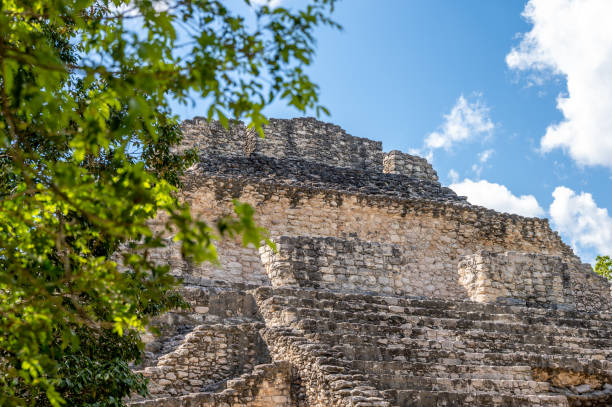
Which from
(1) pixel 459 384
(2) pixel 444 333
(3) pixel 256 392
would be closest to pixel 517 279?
(2) pixel 444 333

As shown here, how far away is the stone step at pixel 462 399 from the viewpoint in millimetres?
7137

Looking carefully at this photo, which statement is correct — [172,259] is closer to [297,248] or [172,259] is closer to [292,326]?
[297,248]

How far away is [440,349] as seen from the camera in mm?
8844

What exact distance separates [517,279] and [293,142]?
27.8ft

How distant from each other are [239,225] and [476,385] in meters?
6.12

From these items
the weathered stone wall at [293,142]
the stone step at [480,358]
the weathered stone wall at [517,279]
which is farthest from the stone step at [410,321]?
the weathered stone wall at [293,142]

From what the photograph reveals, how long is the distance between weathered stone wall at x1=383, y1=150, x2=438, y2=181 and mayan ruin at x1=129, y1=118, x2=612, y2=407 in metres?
1.56

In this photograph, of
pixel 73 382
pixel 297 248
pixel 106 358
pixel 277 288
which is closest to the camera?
pixel 73 382

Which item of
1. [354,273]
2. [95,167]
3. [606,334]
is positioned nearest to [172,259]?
[354,273]

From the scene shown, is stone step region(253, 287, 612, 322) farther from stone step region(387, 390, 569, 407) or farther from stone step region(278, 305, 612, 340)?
stone step region(387, 390, 569, 407)

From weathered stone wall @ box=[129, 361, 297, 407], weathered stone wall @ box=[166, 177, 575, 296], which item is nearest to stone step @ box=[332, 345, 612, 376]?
weathered stone wall @ box=[129, 361, 297, 407]

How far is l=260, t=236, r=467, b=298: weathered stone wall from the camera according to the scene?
34.3 ft

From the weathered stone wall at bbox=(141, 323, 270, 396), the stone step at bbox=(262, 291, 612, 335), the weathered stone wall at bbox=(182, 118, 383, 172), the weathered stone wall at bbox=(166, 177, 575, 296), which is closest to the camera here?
the weathered stone wall at bbox=(141, 323, 270, 396)

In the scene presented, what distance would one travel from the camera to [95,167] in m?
6.31
